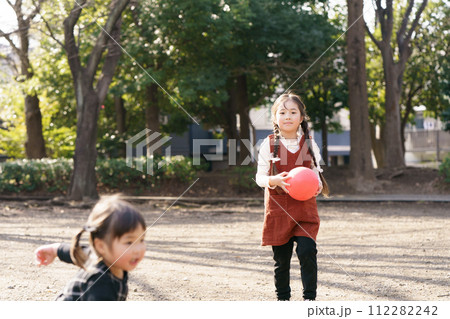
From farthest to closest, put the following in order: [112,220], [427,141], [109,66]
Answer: [427,141] → [109,66] → [112,220]

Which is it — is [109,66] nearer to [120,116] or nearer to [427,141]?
[120,116]

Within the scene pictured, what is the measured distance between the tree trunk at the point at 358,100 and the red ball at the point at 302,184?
1314 cm

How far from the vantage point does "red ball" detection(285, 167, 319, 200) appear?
4402mm

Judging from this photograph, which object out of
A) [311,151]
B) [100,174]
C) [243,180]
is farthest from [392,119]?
[311,151]

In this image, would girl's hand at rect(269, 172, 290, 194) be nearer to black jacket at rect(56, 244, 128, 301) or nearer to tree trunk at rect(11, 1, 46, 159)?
black jacket at rect(56, 244, 128, 301)

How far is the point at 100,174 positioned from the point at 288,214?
46.6ft

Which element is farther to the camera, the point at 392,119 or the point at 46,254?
the point at 392,119

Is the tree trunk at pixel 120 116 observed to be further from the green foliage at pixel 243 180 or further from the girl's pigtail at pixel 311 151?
the girl's pigtail at pixel 311 151

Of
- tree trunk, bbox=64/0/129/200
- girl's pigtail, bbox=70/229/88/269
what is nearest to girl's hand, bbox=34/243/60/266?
girl's pigtail, bbox=70/229/88/269

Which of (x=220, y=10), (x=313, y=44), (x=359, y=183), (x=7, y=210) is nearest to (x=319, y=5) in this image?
(x=313, y=44)

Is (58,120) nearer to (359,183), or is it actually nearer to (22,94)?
(22,94)

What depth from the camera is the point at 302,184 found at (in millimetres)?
4402

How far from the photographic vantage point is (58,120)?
88.8 ft
